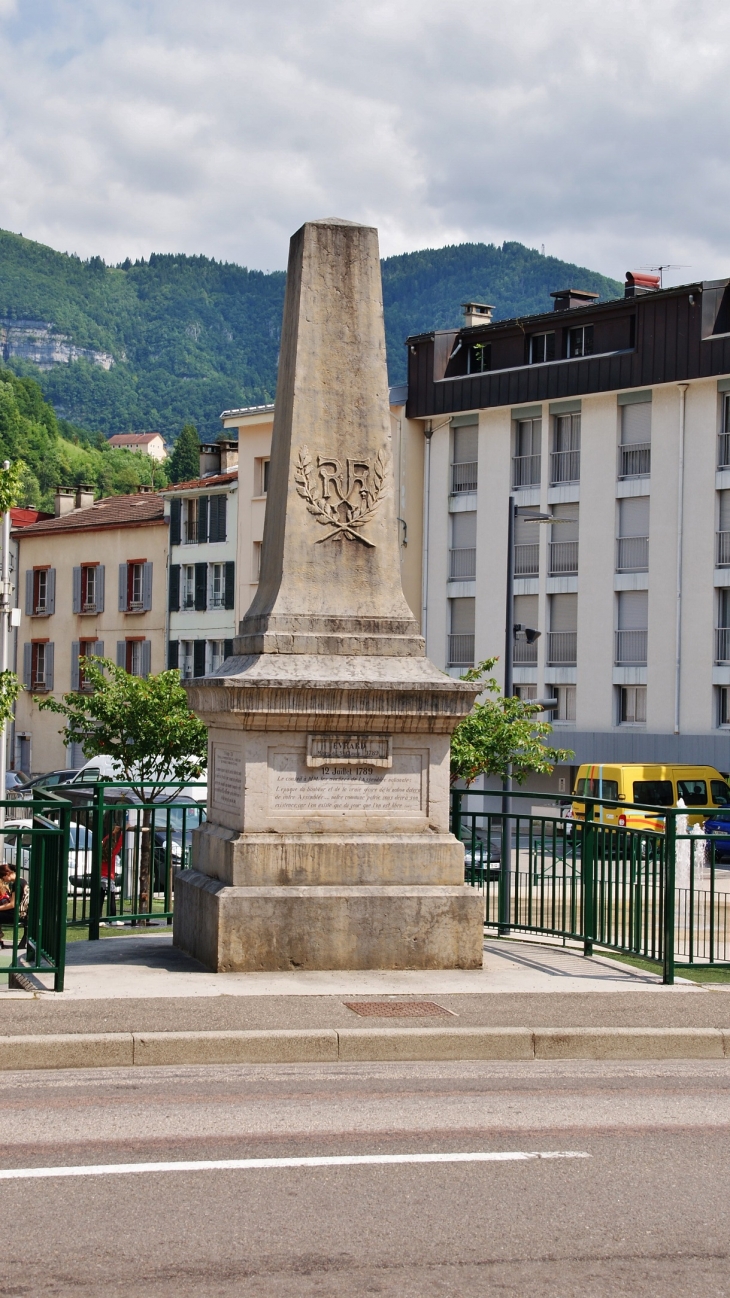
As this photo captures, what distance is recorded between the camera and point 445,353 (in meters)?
57.2

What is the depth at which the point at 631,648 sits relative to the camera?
50.9 m

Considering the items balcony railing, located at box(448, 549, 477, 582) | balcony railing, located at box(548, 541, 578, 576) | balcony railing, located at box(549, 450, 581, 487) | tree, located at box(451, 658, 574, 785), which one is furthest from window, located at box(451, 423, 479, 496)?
tree, located at box(451, 658, 574, 785)

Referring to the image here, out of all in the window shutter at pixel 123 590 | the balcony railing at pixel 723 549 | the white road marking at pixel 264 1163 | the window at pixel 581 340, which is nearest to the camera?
the white road marking at pixel 264 1163

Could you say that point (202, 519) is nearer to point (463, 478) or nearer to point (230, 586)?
point (230, 586)

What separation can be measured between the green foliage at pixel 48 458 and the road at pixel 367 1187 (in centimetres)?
14308

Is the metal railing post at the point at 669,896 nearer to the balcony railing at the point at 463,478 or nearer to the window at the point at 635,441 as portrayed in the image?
the window at the point at 635,441

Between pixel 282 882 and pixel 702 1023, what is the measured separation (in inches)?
A: 117

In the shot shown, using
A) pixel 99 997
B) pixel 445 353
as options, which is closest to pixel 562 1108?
pixel 99 997

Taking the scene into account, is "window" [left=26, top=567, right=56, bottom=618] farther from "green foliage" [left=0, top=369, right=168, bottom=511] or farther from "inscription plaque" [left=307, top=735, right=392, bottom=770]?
"green foliage" [left=0, top=369, right=168, bottom=511]

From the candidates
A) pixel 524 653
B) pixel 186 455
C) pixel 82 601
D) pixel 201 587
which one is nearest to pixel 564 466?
pixel 524 653

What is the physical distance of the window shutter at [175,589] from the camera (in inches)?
2665

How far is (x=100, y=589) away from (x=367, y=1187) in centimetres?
6520

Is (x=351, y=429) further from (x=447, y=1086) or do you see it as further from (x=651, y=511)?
(x=651, y=511)

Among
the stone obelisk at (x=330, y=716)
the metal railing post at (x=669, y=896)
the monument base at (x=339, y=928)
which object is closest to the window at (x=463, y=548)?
the stone obelisk at (x=330, y=716)
